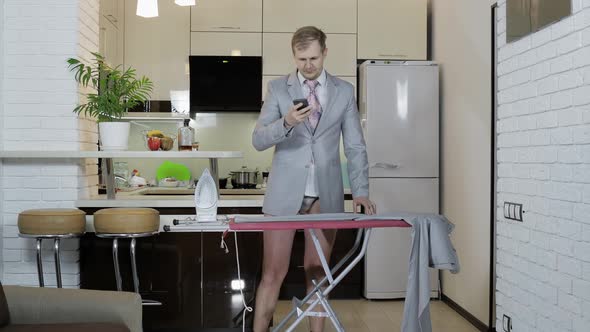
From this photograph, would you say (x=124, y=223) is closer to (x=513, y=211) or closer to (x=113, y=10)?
(x=513, y=211)

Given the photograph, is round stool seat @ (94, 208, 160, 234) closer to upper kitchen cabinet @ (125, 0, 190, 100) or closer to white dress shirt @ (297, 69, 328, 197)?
white dress shirt @ (297, 69, 328, 197)

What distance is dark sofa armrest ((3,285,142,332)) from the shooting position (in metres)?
2.44

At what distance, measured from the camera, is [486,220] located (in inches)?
171

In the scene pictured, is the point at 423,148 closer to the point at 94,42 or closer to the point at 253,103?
the point at 253,103

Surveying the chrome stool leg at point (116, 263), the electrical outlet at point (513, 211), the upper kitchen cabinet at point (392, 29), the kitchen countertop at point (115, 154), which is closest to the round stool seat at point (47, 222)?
the chrome stool leg at point (116, 263)

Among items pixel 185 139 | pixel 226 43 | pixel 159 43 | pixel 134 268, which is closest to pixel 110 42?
pixel 159 43

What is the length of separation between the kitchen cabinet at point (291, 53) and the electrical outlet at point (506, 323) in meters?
3.26

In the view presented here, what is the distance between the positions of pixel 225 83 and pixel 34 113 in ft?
7.66

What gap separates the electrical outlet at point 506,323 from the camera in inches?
129

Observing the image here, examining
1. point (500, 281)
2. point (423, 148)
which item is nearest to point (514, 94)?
point (500, 281)

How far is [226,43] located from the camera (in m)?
6.17

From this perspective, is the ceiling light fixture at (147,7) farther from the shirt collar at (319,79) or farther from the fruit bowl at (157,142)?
the shirt collar at (319,79)

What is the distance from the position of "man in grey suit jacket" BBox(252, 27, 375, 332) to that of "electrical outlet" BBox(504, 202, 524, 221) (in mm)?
691

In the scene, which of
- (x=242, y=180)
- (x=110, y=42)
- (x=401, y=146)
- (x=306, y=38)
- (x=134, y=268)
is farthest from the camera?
(x=242, y=180)
